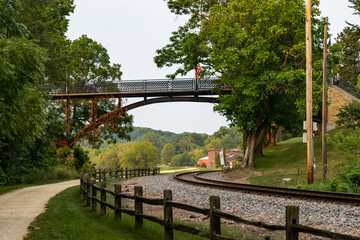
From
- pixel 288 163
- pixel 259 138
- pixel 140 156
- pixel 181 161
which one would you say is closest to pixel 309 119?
pixel 288 163

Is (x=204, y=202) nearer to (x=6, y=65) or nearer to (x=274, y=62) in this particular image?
(x=6, y=65)

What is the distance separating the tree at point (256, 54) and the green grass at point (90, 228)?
16.3 m

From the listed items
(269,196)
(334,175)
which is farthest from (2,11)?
(334,175)

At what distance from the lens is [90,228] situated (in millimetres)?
9070

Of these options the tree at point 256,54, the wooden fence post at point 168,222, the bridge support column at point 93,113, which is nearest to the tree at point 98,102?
the bridge support column at point 93,113

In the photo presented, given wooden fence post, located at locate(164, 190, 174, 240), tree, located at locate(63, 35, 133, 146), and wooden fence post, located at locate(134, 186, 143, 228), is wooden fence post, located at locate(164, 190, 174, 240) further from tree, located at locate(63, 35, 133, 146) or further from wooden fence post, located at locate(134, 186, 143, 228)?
tree, located at locate(63, 35, 133, 146)

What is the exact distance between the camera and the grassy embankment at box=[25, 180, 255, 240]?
8.10m

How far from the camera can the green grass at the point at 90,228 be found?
809cm

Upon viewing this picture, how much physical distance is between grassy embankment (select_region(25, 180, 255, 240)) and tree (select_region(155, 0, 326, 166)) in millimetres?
16314

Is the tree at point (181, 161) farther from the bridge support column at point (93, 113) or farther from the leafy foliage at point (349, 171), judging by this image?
the leafy foliage at point (349, 171)

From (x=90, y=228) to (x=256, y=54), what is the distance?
18422 millimetres

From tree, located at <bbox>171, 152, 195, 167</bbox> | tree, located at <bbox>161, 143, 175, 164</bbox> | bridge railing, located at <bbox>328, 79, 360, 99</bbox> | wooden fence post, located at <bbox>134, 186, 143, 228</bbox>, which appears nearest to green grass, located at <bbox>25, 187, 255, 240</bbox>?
wooden fence post, located at <bbox>134, 186, 143, 228</bbox>

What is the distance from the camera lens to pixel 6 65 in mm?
9805

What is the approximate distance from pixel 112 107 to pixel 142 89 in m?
5.30
